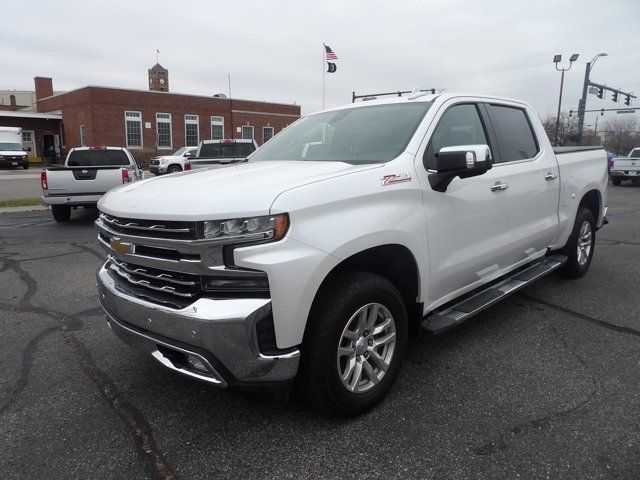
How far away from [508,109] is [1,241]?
326 inches

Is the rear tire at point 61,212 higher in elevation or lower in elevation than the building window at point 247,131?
lower

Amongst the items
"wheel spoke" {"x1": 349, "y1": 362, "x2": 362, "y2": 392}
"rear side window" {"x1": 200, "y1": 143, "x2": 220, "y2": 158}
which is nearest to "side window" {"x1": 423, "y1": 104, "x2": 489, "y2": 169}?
"wheel spoke" {"x1": 349, "y1": 362, "x2": 362, "y2": 392}

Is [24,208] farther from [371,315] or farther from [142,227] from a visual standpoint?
[371,315]

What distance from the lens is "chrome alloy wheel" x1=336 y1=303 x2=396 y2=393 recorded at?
2.69 metres

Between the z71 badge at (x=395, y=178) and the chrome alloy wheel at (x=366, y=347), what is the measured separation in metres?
0.72

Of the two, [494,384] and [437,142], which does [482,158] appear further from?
[494,384]

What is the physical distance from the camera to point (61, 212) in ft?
34.7

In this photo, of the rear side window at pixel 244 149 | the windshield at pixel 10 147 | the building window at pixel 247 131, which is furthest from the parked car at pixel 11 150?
the rear side window at pixel 244 149

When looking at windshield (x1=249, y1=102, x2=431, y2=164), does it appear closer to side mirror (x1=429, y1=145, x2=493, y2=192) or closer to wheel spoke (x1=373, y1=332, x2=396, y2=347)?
side mirror (x1=429, y1=145, x2=493, y2=192)

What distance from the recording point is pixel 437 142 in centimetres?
333

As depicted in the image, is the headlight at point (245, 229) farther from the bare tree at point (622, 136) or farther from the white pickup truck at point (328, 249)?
the bare tree at point (622, 136)

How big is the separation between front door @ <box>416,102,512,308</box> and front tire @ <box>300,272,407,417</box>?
0.47 meters

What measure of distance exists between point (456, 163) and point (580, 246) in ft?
11.4

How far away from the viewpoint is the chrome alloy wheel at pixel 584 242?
5.41m
